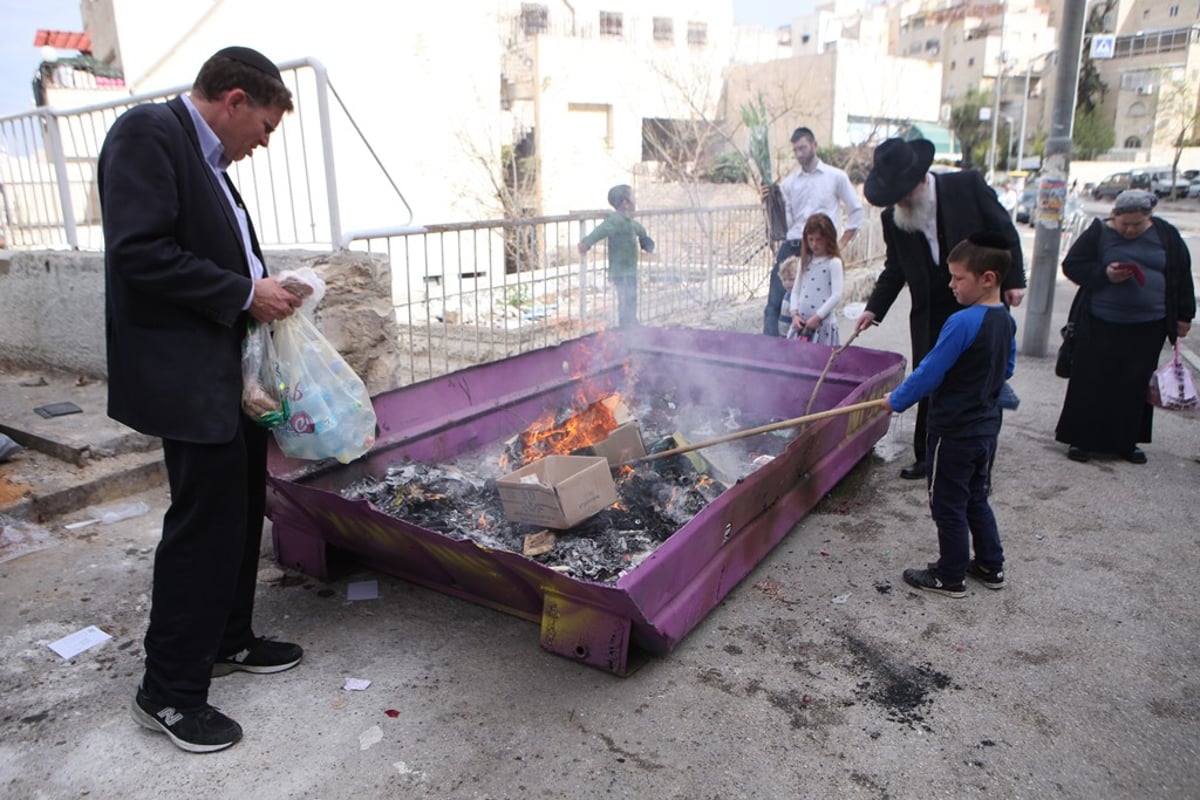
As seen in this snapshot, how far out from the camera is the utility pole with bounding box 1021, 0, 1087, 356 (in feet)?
25.3

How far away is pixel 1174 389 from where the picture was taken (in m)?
5.00

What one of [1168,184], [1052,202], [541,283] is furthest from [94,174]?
[1168,184]

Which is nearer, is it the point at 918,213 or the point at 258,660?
the point at 258,660

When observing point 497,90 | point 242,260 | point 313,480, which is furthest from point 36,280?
point 497,90

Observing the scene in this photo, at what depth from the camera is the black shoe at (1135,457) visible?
5.23 meters

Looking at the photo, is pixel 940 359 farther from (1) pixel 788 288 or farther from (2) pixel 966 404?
(1) pixel 788 288

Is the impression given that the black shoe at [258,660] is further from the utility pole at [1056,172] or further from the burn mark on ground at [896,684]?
the utility pole at [1056,172]

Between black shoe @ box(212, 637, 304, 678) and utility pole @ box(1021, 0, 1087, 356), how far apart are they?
763cm

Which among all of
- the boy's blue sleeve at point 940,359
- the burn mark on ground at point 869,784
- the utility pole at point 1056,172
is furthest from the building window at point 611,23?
the burn mark on ground at point 869,784

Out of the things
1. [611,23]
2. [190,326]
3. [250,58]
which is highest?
[611,23]

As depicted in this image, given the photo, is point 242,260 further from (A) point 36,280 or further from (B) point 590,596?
(A) point 36,280

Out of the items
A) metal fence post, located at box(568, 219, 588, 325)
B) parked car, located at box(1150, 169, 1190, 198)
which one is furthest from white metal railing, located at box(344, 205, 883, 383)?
parked car, located at box(1150, 169, 1190, 198)

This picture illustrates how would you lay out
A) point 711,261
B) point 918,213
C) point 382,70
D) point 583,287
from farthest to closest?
point 382,70 < point 711,261 < point 583,287 < point 918,213

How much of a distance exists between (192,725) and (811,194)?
608 cm
